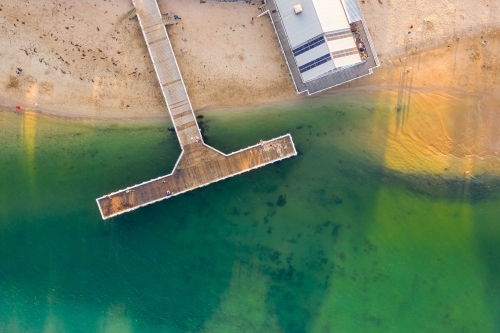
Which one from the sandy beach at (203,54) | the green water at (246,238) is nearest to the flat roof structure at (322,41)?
the sandy beach at (203,54)

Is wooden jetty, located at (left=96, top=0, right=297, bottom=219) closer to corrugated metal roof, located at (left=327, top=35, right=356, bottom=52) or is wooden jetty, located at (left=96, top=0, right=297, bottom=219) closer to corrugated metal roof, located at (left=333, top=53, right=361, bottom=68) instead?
corrugated metal roof, located at (left=333, top=53, right=361, bottom=68)

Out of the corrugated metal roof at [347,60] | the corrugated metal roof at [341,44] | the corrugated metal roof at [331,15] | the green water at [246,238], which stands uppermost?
the corrugated metal roof at [331,15]

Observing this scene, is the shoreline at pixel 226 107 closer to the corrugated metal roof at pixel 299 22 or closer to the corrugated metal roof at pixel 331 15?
the corrugated metal roof at pixel 299 22

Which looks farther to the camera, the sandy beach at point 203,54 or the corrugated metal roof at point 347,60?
the sandy beach at point 203,54

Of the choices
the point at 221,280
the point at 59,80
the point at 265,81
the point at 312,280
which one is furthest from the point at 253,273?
the point at 59,80

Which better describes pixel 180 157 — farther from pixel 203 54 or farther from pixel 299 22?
pixel 299 22

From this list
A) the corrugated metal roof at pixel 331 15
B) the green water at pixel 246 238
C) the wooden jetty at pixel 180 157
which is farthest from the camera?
the green water at pixel 246 238

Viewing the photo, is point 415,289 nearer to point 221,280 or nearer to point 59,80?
point 221,280

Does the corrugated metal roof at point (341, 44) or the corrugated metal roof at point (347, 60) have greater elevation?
the corrugated metal roof at point (341, 44)
